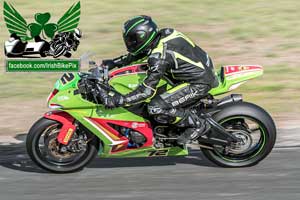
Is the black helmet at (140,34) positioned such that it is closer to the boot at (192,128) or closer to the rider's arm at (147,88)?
the rider's arm at (147,88)

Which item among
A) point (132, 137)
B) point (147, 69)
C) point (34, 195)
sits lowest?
point (34, 195)

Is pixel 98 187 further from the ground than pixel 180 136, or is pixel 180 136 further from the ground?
pixel 180 136

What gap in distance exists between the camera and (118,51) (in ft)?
46.4

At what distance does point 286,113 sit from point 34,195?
15.4 ft

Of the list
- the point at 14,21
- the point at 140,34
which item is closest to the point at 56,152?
the point at 140,34

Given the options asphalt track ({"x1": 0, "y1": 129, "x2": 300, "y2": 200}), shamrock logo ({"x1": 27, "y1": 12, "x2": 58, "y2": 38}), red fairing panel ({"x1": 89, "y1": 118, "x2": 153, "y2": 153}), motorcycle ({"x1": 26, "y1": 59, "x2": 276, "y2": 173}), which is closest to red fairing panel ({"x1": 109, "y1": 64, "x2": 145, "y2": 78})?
motorcycle ({"x1": 26, "y1": 59, "x2": 276, "y2": 173})

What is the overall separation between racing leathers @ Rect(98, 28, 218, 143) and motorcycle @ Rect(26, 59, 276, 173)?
0.12m

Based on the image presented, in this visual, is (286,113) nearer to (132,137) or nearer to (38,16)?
(132,137)

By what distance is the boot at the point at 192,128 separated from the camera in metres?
7.93

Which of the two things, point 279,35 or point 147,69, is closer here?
point 147,69

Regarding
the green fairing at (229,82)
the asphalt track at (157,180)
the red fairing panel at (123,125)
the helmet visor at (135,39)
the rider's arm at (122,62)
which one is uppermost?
the helmet visor at (135,39)

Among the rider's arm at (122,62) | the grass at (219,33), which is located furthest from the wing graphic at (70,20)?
the rider's arm at (122,62)

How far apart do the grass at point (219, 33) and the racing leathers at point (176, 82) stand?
3.18m

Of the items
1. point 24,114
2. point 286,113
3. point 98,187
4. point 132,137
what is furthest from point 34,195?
point 286,113
